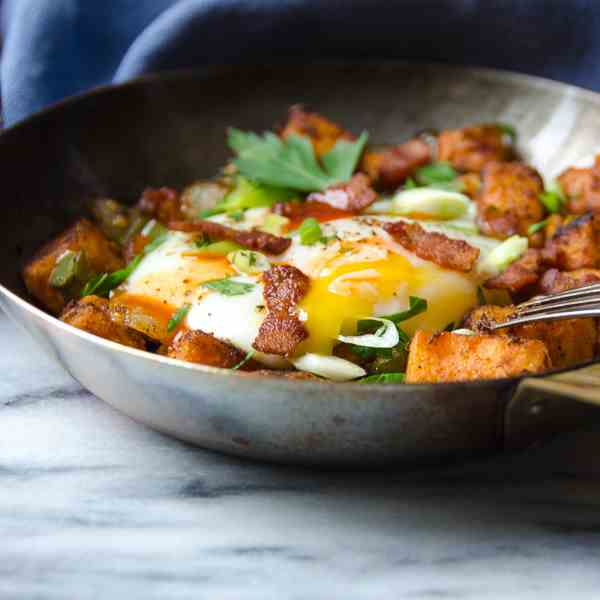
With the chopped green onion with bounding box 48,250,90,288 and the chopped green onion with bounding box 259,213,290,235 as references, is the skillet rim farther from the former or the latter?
the chopped green onion with bounding box 259,213,290,235

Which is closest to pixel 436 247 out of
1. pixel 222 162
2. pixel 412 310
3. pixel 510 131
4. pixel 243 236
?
pixel 412 310

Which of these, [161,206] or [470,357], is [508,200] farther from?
[161,206]

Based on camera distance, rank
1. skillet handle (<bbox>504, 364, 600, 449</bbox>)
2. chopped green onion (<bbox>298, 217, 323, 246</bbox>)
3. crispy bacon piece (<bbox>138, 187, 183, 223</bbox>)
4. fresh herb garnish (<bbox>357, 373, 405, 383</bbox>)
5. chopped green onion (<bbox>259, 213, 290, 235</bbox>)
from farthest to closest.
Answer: crispy bacon piece (<bbox>138, 187, 183, 223</bbox>)
chopped green onion (<bbox>259, 213, 290, 235</bbox>)
chopped green onion (<bbox>298, 217, 323, 246</bbox>)
fresh herb garnish (<bbox>357, 373, 405, 383</bbox>)
skillet handle (<bbox>504, 364, 600, 449</bbox>)

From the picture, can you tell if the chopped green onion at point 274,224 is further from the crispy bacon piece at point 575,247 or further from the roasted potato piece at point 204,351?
the crispy bacon piece at point 575,247

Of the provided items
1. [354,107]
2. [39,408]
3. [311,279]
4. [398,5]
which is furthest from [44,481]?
[398,5]

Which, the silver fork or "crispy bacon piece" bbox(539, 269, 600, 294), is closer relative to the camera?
the silver fork

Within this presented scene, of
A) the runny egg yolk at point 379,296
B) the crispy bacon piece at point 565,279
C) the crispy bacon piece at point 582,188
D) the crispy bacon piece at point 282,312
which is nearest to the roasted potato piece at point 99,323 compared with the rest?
the crispy bacon piece at point 282,312

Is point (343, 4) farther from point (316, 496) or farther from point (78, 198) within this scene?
point (316, 496)

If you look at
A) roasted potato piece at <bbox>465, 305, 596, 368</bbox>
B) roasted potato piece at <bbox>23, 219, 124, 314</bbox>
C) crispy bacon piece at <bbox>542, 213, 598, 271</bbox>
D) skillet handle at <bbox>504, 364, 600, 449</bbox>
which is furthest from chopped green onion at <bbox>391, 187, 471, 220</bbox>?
skillet handle at <bbox>504, 364, 600, 449</bbox>
